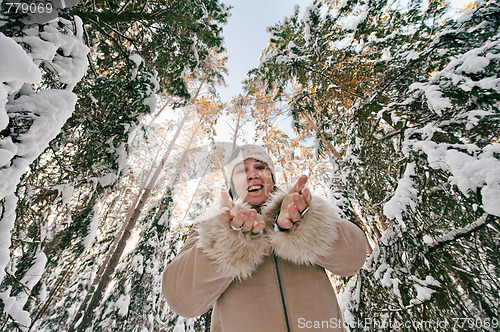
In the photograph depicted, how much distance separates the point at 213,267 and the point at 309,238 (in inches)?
25.8

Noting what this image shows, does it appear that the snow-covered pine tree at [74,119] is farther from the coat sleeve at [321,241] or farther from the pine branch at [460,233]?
the pine branch at [460,233]

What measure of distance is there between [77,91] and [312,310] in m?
3.63

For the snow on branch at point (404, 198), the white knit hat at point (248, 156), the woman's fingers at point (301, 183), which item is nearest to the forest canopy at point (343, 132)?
the snow on branch at point (404, 198)

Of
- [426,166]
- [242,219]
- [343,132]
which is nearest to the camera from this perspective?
[242,219]

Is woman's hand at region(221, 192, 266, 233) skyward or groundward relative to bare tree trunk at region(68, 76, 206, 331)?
groundward

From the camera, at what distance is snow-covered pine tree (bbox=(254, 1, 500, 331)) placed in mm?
1519

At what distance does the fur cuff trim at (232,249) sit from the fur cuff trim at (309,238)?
0.43 ft

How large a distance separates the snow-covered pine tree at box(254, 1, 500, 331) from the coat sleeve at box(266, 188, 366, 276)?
0.77m

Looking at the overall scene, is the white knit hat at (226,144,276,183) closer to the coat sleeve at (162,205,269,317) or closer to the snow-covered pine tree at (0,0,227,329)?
the coat sleeve at (162,205,269,317)

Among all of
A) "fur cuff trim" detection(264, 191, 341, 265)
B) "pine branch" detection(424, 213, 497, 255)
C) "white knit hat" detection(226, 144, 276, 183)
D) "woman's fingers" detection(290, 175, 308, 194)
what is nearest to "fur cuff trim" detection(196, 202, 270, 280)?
"fur cuff trim" detection(264, 191, 341, 265)

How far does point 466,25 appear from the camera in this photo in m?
1.98

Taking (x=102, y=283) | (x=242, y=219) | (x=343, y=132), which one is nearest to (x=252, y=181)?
(x=242, y=219)

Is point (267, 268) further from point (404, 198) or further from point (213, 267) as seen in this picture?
point (404, 198)

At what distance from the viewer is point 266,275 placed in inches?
53.5
